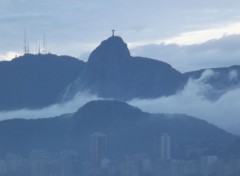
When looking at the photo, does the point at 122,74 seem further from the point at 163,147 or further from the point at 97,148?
the point at 163,147

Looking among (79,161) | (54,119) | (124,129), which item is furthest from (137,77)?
(79,161)

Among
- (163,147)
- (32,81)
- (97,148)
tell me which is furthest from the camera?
(32,81)

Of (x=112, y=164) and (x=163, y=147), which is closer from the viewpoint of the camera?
(x=112, y=164)

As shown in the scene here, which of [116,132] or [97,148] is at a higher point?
[116,132]

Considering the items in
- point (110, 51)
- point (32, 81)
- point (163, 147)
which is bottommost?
point (163, 147)

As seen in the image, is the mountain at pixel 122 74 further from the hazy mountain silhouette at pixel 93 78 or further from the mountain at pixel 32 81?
the mountain at pixel 32 81

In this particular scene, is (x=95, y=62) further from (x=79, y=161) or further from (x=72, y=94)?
(x=79, y=161)

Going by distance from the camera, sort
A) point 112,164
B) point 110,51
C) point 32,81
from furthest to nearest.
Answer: point 32,81 → point 110,51 → point 112,164

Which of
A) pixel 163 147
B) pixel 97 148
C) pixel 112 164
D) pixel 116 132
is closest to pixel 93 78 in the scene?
pixel 116 132

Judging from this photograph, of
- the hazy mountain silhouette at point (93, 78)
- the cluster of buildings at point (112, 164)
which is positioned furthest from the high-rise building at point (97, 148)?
the hazy mountain silhouette at point (93, 78)
